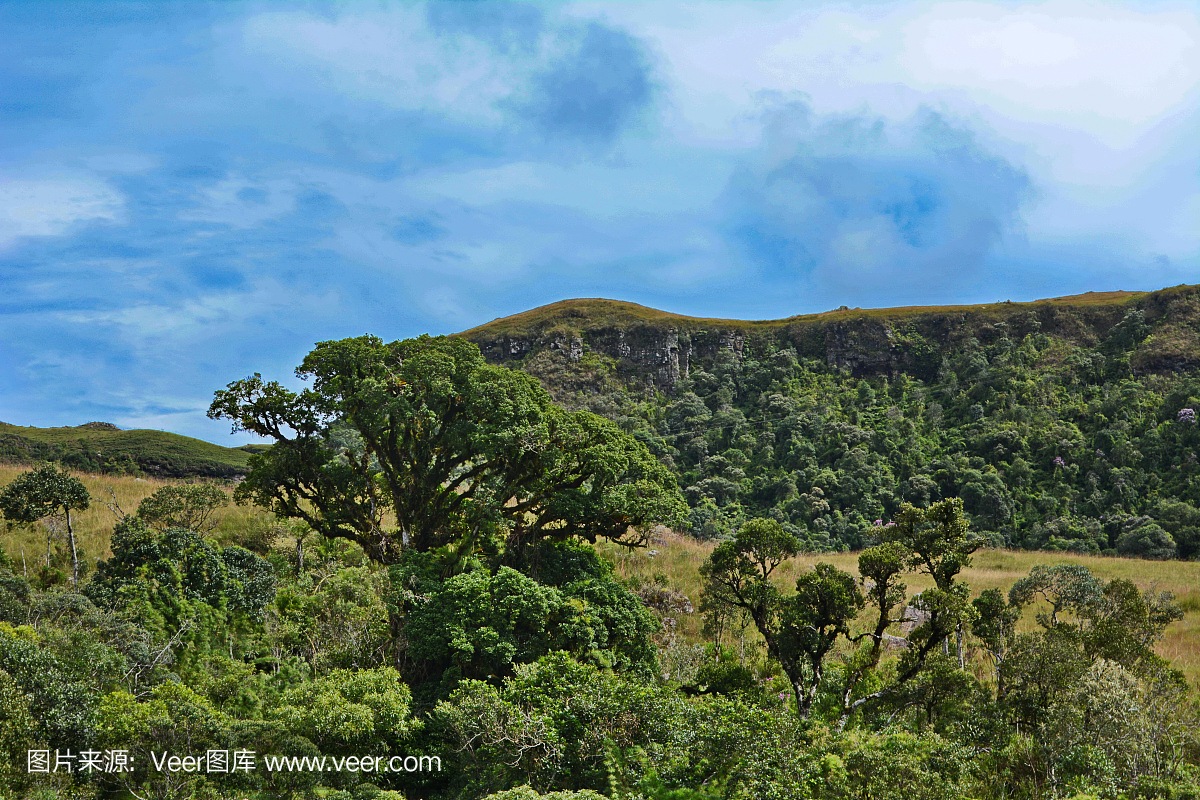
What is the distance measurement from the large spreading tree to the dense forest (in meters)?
0.08

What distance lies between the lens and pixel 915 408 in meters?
55.4

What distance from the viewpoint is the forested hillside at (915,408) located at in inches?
1688

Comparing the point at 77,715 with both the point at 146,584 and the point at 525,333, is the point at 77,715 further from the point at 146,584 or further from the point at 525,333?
the point at 525,333

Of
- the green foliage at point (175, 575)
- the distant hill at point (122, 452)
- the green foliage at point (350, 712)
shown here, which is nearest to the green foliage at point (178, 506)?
the green foliage at point (175, 575)

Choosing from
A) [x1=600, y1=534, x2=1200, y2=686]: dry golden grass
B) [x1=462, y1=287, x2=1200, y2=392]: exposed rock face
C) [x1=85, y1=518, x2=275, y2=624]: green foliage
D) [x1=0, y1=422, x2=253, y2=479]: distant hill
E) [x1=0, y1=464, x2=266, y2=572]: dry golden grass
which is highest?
[x1=462, y1=287, x2=1200, y2=392]: exposed rock face

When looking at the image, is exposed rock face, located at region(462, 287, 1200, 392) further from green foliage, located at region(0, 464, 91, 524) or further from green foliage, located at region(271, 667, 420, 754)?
green foliage, located at region(271, 667, 420, 754)

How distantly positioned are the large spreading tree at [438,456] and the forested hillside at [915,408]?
1868 cm

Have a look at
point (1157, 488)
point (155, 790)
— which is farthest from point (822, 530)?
point (155, 790)

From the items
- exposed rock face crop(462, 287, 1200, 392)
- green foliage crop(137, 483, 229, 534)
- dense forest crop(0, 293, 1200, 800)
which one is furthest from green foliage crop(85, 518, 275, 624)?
exposed rock face crop(462, 287, 1200, 392)

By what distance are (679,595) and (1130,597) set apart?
1143cm

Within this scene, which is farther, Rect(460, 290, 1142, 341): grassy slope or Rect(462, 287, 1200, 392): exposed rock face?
Rect(460, 290, 1142, 341): grassy slope

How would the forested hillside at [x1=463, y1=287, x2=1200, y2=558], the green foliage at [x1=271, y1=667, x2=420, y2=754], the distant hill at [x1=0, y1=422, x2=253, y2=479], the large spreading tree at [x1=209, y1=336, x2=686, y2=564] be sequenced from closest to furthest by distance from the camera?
1. the green foliage at [x1=271, y1=667, x2=420, y2=754]
2. the large spreading tree at [x1=209, y1=336, x2=686, y2=564]
3. the distant hill at [x1=0, y1=422, x2=253, y2=479]
4. the forested hillside at [x1=463, y1=287, x2=1200, y2=558]

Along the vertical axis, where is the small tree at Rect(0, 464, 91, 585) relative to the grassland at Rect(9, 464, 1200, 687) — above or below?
above

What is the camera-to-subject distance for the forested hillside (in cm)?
4288
